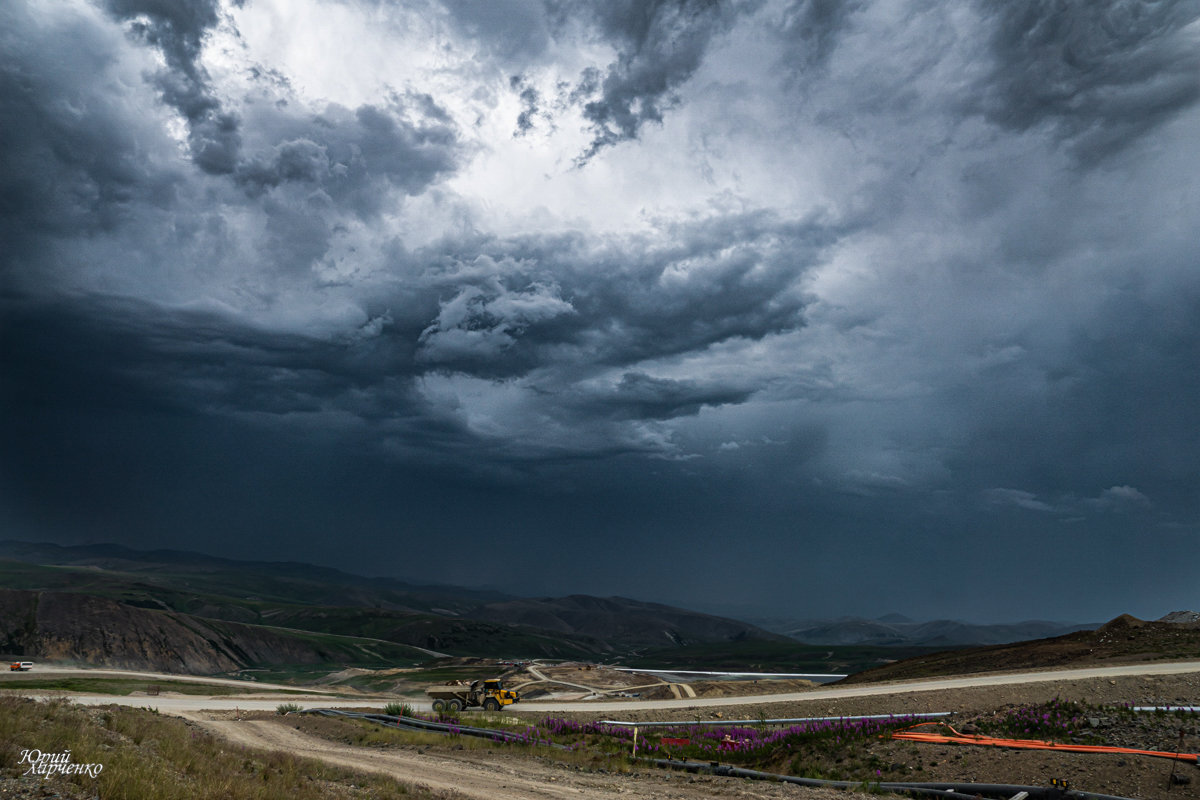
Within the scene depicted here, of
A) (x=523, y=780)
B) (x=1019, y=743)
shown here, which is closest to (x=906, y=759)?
(x=1019, y=743)

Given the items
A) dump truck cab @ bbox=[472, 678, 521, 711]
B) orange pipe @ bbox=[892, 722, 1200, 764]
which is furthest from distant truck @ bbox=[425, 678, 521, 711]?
orange pipe @ bbox=[892, 722, 1200, 764]

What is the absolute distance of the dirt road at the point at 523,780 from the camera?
18.4 meters

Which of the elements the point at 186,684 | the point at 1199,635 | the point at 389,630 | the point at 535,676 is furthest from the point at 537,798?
the point at 389,630

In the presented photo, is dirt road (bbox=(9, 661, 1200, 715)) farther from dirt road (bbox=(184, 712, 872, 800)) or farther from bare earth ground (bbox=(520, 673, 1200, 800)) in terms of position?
dirt road (bbox=(184, 712, 872, 800))

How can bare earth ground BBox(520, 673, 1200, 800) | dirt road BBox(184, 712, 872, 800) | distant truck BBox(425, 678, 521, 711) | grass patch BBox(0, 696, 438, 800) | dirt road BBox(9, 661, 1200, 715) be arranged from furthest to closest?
1. distant truck BBox(425, 678, 521, 711)
2. dirt road BBox(9, 661, 1200, 715)
3. dirt road BBox(184, 712, 872, 800)
4. bare earth ground BBox(520, 673, 1200, 800)
5. grass patch BBox(0, 696, 438, 800)

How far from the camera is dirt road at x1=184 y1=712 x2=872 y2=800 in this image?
1836cm

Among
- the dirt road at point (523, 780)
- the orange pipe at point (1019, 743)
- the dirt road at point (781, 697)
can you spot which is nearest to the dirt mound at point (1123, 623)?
the dirt road at point (781, 697)

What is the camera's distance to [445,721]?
3488cm

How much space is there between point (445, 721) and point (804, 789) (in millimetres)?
21709

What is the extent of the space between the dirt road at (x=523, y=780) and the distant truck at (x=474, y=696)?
16.2 metres

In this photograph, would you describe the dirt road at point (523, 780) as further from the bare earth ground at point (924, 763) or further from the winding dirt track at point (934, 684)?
the winding dirt track at point (934, 684)

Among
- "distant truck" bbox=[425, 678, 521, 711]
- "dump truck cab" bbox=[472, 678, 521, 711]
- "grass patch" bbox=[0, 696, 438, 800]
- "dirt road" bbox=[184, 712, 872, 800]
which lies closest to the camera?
"grass patch" bbox=[0, 696, 438, 800]

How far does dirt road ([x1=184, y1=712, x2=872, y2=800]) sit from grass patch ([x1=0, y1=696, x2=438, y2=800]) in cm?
224

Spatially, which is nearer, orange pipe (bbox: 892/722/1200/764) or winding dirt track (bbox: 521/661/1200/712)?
orange pipe (bbox: 892/722/1200/764)
